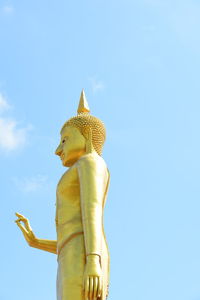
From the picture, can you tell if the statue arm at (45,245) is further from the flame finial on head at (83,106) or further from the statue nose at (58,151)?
the flame finial on head at (83,106)

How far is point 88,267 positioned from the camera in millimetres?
7707

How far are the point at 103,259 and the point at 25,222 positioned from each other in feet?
5.94

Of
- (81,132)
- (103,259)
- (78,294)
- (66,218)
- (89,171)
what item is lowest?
(78,294)

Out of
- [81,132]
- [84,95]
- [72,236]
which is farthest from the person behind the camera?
[84,95]

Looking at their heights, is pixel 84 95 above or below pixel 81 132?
above

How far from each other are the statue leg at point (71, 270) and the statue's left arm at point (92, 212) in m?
0.11

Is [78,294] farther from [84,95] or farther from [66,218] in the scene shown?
[84,95]

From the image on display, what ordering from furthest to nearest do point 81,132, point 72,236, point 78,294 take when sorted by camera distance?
point 81,132 → point 72,236 → point 78,294

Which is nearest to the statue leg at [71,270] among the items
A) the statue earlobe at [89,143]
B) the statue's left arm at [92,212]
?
the statue's left arm at [92,212]

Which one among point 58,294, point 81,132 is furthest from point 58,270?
point 81,132

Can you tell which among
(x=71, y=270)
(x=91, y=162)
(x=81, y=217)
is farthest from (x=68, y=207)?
(x=71, y=270)

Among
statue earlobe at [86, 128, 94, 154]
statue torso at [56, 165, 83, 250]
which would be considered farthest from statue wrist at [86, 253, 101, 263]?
statue earlobe at [86, 128, 94, 154]

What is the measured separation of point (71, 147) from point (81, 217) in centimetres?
120

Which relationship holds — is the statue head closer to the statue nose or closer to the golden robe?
the statue nose
